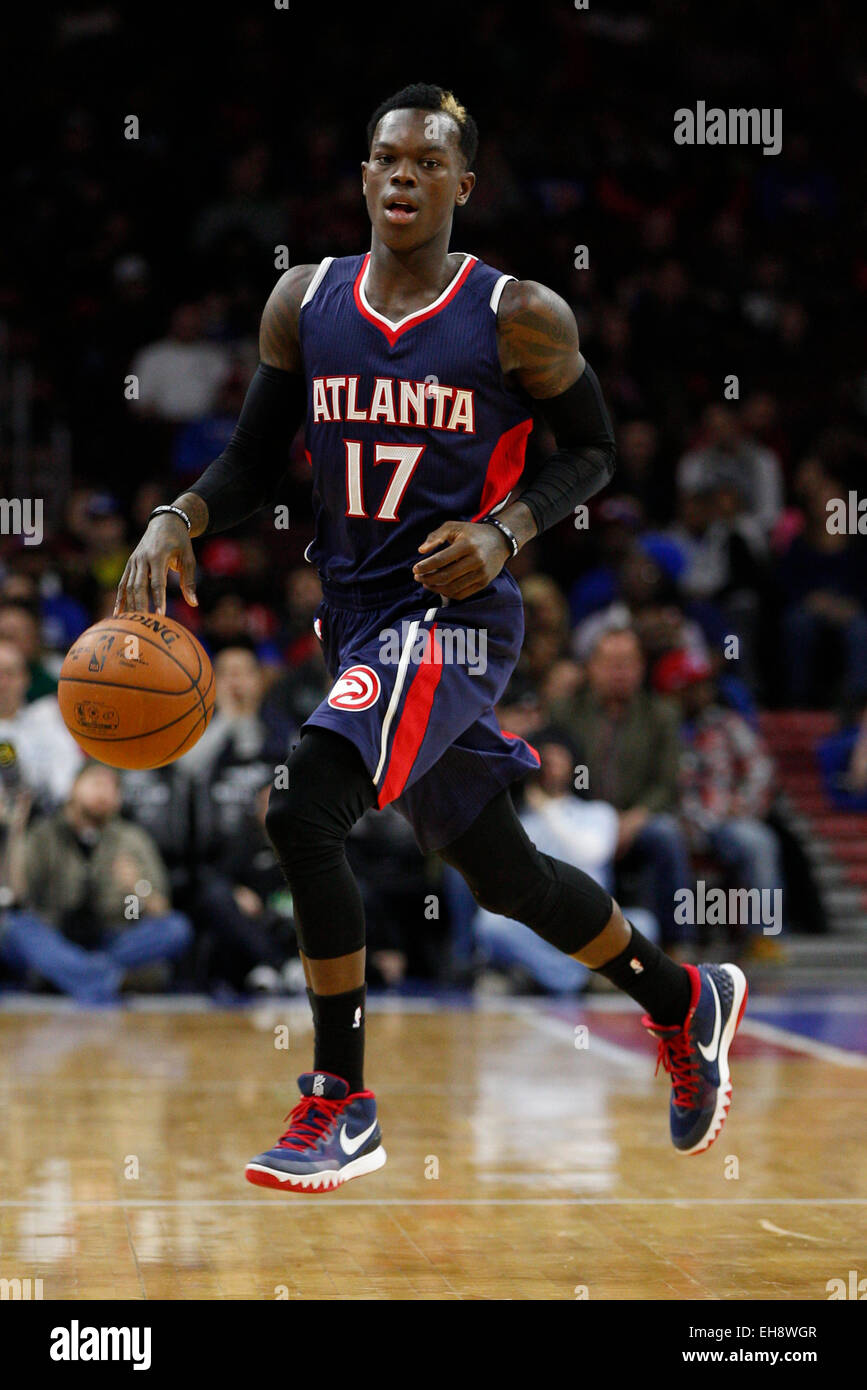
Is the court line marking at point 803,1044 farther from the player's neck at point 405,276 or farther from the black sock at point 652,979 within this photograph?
the player's neck at point 405,276

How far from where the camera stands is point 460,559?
411cm

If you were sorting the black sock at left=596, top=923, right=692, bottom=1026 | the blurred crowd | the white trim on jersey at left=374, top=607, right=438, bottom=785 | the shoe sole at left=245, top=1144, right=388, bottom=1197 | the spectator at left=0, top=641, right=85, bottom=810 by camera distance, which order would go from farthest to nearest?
1. the blurred crowd
2. the spectator at left=0, top=641, right=85, bottom=810
3. the black sock at left=596, top=923, right=692, bottom=1026
4. the white trim on jersey at left=374, top=607, right=438, bottom=785
5. the shoe sole at left=245, top=1144, right=388, bottom=1197

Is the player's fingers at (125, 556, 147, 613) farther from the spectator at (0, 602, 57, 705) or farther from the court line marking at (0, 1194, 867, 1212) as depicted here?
the spectator at (0, 602, 57, 705)

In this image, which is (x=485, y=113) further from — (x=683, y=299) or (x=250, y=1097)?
(x=250, y=1097)

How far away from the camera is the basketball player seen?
4.12 meters

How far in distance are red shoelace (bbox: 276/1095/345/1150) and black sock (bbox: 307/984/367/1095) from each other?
0.08 m

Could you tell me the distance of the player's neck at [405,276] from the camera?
4391 mm

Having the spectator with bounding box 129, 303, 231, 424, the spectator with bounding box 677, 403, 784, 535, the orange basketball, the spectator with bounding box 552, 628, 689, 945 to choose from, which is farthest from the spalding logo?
the spectator with bounding box 677, 403, 784, 535

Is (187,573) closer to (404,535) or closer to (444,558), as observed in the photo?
(404,535)

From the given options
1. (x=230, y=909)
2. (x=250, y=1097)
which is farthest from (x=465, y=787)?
(x=230, y=909)

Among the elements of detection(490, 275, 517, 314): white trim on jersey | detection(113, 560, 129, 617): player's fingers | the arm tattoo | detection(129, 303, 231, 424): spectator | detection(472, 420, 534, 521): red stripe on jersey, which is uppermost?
detection(129, 303, 231, 424): spectator

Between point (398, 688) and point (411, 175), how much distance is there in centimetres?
113

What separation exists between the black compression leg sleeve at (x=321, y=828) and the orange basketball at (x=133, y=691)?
0.33 m

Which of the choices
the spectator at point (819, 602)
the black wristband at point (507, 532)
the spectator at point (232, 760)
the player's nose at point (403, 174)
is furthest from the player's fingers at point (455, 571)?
the spectator at point (819, 602)
